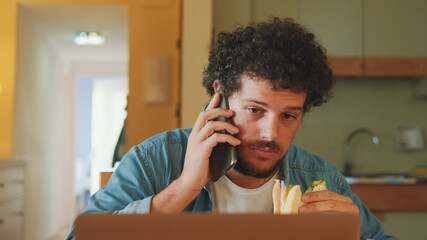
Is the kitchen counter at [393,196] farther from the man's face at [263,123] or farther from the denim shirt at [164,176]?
the man's face at [263,123]

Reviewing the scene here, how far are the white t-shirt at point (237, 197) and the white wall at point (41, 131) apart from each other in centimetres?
353

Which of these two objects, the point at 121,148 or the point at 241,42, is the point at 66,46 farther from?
the point at 241,42

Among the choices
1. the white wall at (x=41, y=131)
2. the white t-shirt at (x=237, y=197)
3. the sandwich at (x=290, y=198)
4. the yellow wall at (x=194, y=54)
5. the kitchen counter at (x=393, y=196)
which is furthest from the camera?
the white wall at (x=41, y=131)

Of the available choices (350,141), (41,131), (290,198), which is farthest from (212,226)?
(41,131)

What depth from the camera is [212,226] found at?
571mm

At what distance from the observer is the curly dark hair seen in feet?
4.22

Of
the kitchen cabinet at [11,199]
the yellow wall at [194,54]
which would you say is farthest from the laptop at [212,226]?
the kitchen cabinet at [11,199]

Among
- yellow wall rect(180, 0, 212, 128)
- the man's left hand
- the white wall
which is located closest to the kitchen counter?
yellow wall rect(180, 0, 212, 128)

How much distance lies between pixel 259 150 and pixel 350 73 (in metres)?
2.62

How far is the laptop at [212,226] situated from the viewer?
563mm

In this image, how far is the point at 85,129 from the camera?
9.24m

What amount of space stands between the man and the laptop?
0.55 metres

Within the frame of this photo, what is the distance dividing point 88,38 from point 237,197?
4664 millimetres

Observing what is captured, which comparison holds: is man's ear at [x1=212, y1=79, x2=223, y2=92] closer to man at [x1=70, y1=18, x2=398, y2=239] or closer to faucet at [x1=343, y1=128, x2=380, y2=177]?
man at [x1=70, y1=18, x2=398, y2=239]
